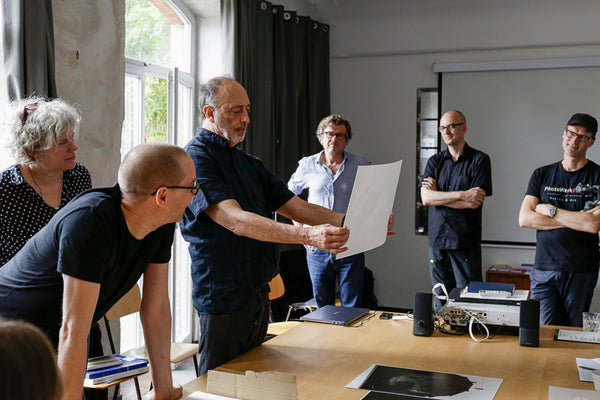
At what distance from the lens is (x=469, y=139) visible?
5.78m

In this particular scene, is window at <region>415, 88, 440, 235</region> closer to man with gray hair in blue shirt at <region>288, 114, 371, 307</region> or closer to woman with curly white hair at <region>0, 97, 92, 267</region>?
man with gray hair in blue shirt at <region>288, 114, 371, 307</region>

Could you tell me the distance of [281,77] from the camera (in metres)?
5.29

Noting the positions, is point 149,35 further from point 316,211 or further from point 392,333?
point 392,333

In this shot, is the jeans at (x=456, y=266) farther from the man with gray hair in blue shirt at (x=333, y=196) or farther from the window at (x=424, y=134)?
the window at (x=424, y=134)

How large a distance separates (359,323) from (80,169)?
1.40 m

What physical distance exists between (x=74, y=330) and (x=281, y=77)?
162 inches

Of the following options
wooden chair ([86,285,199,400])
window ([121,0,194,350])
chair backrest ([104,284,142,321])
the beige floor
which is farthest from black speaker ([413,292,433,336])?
window ([121,0,194,350])

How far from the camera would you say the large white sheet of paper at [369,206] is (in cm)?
203

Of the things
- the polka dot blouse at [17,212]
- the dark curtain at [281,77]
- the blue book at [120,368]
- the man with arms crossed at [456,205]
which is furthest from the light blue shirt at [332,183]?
the polka dot blouse at [17,212]

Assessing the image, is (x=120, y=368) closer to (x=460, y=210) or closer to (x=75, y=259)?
(x=75, y=259)

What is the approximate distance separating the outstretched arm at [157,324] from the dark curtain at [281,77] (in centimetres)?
294

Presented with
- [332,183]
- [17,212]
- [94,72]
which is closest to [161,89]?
[94,72]

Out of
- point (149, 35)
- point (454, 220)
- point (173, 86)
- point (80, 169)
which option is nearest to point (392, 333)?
point (80, 169)

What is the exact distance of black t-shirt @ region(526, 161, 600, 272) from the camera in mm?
3316
